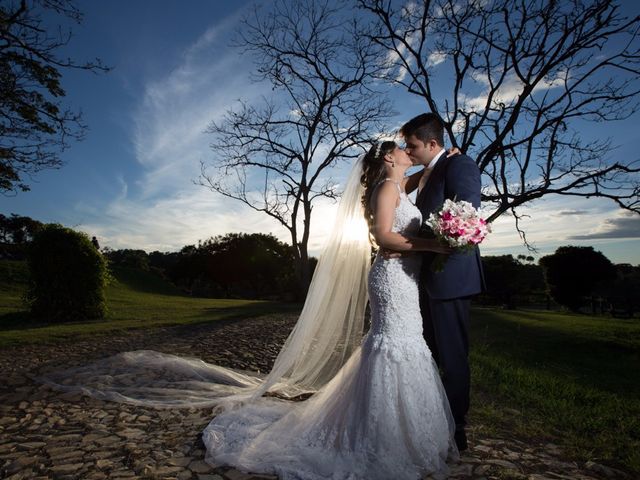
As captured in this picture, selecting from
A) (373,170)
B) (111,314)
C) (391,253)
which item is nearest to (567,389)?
(391,253)

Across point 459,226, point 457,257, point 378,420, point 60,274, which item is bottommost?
point 378,420

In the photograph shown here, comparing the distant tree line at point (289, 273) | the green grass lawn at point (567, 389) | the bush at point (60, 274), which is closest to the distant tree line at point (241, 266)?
the distant tree line at point (289, 273)

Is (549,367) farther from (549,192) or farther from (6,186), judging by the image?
(6,186)

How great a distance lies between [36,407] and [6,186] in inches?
544

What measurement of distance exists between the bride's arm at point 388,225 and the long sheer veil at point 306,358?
2.54 ft

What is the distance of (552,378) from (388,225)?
5.10m

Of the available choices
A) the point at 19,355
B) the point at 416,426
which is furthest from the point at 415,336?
the point at 19,355

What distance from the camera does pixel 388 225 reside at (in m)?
3.47

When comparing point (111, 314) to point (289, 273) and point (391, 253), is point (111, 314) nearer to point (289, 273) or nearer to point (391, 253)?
point (391, 253)

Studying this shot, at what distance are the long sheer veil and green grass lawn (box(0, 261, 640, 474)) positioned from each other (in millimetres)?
1829

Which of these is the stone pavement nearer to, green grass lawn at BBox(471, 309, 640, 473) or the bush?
green grass lawn at BBox(471, 309, 640, 473)

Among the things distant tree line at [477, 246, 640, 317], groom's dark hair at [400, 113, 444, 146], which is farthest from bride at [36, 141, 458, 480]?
distant tree line at [477, 246, 640, 317]

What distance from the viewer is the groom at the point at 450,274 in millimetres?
3449

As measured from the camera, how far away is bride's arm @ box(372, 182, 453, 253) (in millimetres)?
3441
